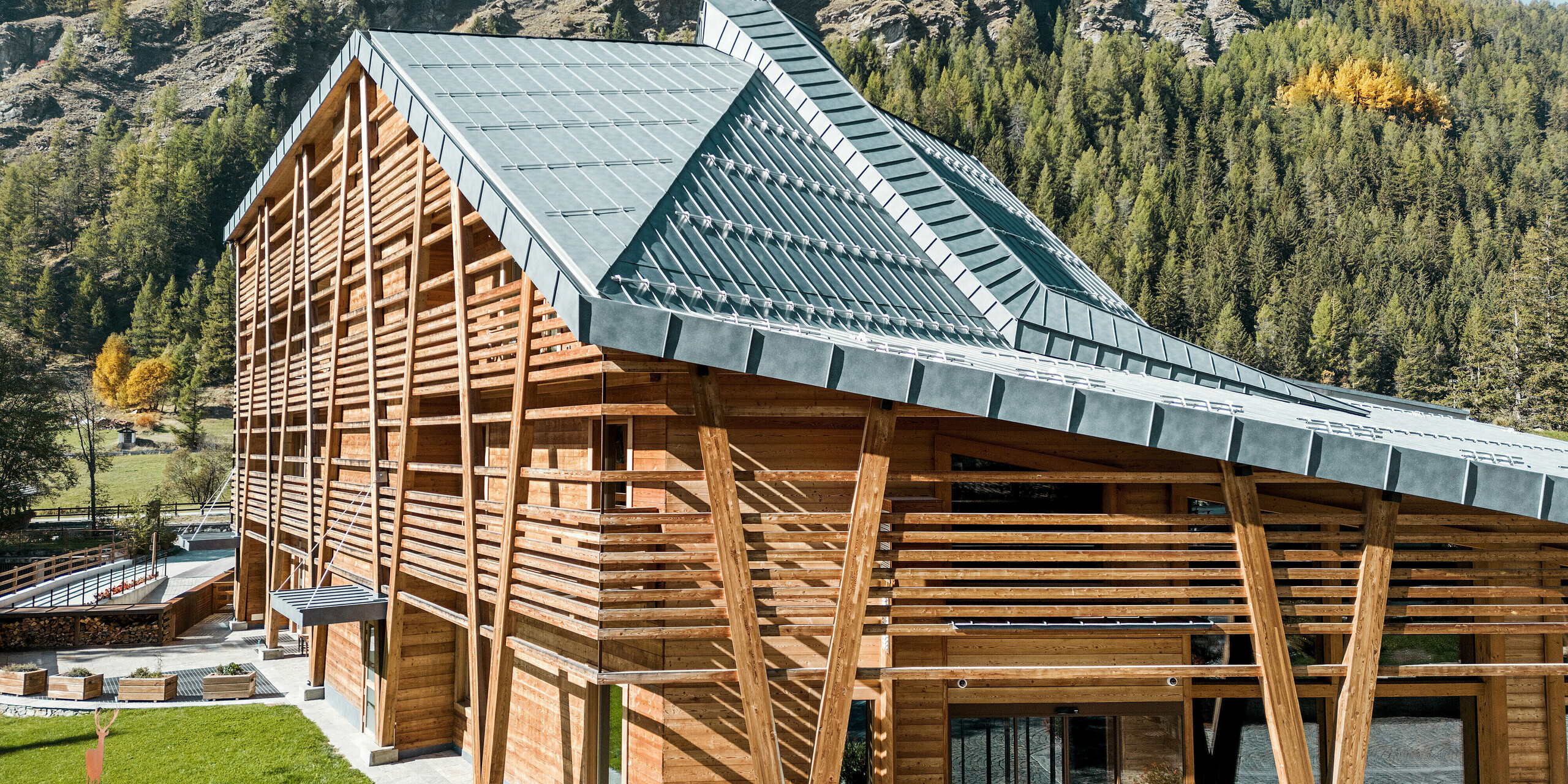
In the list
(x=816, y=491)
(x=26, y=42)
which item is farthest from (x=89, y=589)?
(x=26, y=42)

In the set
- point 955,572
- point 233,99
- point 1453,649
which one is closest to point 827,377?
point 955,572

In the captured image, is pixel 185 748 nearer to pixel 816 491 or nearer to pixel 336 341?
pixel 336 341

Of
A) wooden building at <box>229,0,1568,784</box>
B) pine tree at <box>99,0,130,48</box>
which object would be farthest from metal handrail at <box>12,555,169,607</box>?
pine tree at <box>99,0,130,48</box>

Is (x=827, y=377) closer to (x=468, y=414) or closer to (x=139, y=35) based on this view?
(x=468, y=414)

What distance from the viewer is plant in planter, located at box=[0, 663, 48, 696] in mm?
18578

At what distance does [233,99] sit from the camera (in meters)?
131

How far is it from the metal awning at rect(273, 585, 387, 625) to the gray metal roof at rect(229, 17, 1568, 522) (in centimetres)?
663

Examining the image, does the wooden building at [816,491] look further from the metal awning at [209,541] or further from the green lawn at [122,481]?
the green lawn at [122,481]

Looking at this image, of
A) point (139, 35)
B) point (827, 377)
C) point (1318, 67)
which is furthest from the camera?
point (139, 35)

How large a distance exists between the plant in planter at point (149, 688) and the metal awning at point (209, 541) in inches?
189

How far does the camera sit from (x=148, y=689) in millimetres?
18281

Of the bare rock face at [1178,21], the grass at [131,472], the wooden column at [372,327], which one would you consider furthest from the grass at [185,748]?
the bare rock face at [1178,21]

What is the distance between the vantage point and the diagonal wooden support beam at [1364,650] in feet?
26.6

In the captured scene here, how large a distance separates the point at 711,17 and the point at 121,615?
21027mm
